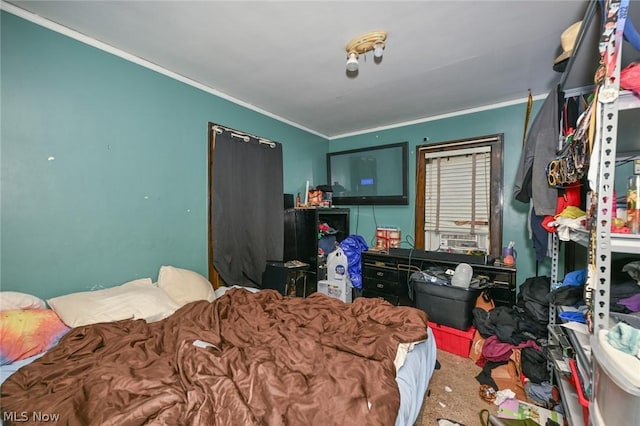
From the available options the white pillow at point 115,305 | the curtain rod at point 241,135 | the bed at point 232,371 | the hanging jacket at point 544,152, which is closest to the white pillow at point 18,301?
the white pillow at point 115,305

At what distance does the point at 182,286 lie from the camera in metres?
2.01

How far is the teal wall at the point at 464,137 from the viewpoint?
9.20 ft

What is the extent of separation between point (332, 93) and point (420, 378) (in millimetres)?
2515

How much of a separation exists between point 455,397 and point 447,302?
0.84m

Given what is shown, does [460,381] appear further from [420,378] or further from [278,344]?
[278,344]

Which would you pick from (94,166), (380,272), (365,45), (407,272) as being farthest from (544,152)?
(94,166)

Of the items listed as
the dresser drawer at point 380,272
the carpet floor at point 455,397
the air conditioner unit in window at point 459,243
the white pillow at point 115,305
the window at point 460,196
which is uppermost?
the window at point 460,196

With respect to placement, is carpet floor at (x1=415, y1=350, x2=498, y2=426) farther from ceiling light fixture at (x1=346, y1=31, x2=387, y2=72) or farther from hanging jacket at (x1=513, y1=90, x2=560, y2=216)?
ceiling light fixture at (x1=346, y1=31, x2=387, y2=72)

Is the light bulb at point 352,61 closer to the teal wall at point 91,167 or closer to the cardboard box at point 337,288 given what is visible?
the teal wall at point 91,167

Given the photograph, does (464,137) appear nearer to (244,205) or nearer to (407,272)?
(407,272)

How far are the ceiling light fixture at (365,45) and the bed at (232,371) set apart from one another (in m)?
1.78

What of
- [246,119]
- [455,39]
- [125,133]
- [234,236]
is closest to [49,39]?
[125,133]

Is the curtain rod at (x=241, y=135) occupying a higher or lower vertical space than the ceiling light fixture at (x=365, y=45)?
lower

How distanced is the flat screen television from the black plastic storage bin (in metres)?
1.28
